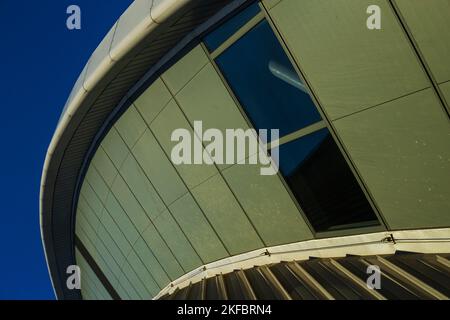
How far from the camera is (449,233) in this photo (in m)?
4.87

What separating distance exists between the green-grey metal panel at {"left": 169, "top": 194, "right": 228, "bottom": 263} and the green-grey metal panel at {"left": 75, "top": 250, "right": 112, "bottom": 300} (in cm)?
795

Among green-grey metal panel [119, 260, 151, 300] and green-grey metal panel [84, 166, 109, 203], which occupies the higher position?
green-grey metal panel [84, 166, 109, 203]

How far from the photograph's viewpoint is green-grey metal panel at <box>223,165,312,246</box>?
259 inches

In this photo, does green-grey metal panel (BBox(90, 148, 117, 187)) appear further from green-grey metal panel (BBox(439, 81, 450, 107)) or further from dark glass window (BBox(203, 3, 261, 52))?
green-grey metal panel (BBox(439, 81, 450, 107))

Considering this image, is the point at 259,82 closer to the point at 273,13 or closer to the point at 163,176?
the point at 273,13

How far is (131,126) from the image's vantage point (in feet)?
28.3

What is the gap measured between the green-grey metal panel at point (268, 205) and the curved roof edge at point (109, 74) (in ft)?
8.97

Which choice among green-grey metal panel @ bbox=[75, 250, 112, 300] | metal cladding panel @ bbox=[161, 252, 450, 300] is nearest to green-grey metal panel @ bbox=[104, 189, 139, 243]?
metal cladding panel @ bbox=[161, 252, 450, 300]

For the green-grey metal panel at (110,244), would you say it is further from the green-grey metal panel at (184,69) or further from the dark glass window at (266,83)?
Result: the dark glass window at (266,83)

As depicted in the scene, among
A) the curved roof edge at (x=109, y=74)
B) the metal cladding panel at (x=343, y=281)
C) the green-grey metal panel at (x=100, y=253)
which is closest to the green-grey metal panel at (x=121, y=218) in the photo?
the curved roof edge at (x=109, y=74)

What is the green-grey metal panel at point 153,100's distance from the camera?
299 inches

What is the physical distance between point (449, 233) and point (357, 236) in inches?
50.7

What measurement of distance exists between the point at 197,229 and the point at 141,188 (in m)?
1.82

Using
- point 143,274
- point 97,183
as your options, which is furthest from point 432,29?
point 143,274
